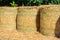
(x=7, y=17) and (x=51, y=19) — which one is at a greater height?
(x=51, y=19)

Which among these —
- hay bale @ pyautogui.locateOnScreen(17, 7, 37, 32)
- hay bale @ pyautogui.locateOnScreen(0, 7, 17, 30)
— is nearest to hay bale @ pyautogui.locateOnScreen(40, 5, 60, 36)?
hay bale @ pyautogui.locateOnScreen(17, 7, 37, 32)

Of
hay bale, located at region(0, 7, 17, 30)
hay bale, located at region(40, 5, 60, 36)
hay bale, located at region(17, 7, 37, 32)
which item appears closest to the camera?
hay bale, located at region(40, 5, 60, 36)

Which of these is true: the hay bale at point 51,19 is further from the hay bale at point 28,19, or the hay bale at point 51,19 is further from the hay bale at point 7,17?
the hay bale at point 7,17

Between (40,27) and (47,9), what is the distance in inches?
40.0

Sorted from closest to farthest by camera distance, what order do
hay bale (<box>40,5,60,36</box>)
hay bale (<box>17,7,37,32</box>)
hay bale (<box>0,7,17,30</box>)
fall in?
hay bale (<box>40,5,60,36</box>)
hay bale (<box>17,7,37,32</box>)
hay bale (<box>0,7,17,30</box>)

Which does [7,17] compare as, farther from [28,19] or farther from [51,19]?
[51,19]

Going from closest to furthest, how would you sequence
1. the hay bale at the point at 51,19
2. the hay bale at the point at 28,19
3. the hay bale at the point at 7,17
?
the hay bale at the point at 51,19 → the hay bale at the point at 28,19 → the hay bale at the point at 7,17

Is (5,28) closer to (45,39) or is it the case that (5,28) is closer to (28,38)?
(28,38)

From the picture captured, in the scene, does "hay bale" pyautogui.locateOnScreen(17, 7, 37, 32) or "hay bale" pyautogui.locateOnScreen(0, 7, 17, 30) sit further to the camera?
"hay bale" pyautogui.locateOnScreen(0, 7, 17, 30)

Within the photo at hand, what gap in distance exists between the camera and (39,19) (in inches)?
391

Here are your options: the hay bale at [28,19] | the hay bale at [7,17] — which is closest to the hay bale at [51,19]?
the hay bale at [28,19]

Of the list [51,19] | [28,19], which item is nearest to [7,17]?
[28,19]

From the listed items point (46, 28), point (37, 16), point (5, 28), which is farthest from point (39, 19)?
point (5, 28)

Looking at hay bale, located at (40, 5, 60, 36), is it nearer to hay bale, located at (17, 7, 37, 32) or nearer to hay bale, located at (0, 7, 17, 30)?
hay bale, located at (17, 7, 37, 32)
